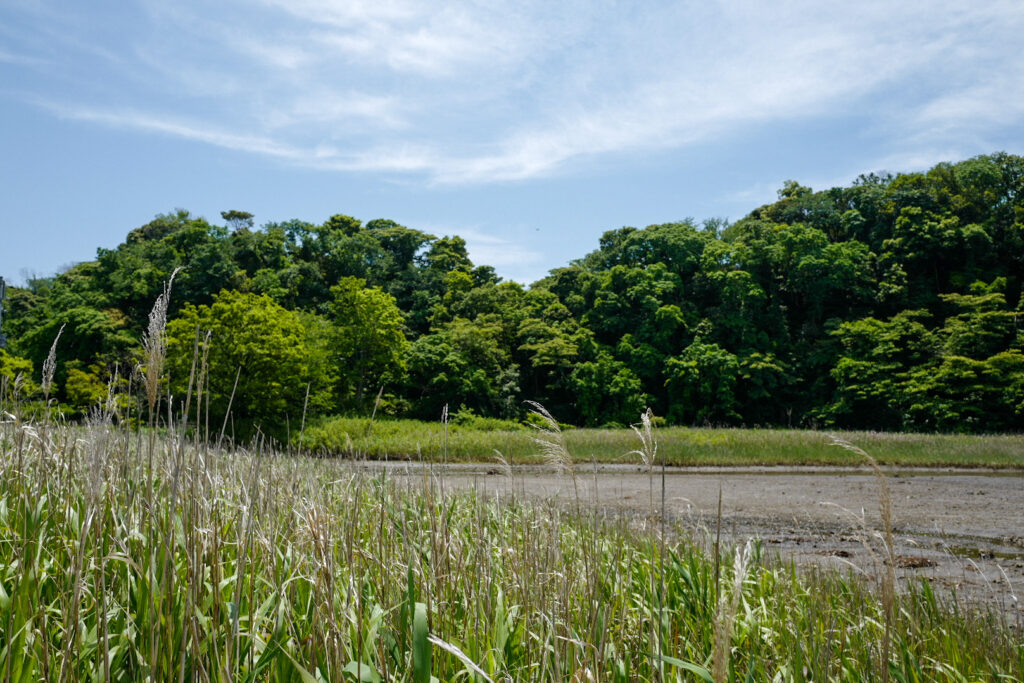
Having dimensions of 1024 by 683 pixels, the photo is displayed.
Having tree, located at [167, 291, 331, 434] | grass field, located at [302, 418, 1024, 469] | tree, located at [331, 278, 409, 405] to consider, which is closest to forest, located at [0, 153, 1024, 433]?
tree, located at [331, 278, 409, 405]

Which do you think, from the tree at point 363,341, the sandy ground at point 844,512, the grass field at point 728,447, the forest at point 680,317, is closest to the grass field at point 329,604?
the sandy ground at point 844,512

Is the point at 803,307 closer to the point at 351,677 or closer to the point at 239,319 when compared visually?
the point at 239,319

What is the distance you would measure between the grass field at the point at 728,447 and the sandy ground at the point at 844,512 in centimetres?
183

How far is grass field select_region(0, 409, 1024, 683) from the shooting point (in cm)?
140

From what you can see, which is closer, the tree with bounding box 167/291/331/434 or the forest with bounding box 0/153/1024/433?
the tree with bounding box 167/291/331/434

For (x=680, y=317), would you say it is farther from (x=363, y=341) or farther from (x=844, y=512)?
(x=844, y=512)

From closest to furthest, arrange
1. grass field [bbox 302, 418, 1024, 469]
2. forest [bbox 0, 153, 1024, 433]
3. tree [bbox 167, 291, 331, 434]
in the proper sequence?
grass field [bbox 302, 418, 1024, 469]
tree [bbox 167, 291, 331, 434]
forest [bbox 0, 153, 1024, 433]

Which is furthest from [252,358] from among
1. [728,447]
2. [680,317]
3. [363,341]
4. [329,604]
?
[329,604]

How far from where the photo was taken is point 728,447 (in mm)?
23734

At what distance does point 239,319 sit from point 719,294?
29.5m

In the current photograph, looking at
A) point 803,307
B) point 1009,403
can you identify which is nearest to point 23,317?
point 803,307

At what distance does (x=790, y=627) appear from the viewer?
3213 millimetres

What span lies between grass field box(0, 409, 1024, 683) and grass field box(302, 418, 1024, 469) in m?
15.9

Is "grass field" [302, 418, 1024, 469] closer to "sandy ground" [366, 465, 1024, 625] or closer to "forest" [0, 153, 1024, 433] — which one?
"sandy ground" [366, 465, 1024, 625]
